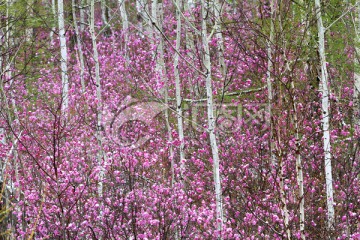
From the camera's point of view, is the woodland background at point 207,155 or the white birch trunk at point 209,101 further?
the white birch trunk at point 209,101

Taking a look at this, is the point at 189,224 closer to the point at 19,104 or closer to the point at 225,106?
the point at 225,106

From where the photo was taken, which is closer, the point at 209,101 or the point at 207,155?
the point at 209,101

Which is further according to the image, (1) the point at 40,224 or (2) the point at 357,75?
(2) the point at 357,75

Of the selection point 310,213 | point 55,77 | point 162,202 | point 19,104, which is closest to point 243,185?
point 310,213

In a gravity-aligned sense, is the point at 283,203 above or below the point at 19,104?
below

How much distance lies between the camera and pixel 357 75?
870cm

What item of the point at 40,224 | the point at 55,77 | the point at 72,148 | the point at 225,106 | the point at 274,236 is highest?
the point at 55,77

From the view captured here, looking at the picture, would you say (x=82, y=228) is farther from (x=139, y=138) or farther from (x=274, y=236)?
(x=139, y=138)

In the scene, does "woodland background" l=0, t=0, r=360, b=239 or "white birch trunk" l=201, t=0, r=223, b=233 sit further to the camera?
"white birch trunk" l=201, t=0, r=223, b=233

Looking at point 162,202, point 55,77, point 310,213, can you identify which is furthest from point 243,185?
point 55,77

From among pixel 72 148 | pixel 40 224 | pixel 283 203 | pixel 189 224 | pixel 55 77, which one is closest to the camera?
pixel 283 203

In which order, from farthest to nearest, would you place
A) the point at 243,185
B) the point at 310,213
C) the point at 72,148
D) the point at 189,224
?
the point at 72,148, the point at 243,185, the point at 310,213, the point at 189,224

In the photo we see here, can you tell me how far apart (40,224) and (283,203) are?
3.04 m

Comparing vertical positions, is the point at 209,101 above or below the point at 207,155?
above
